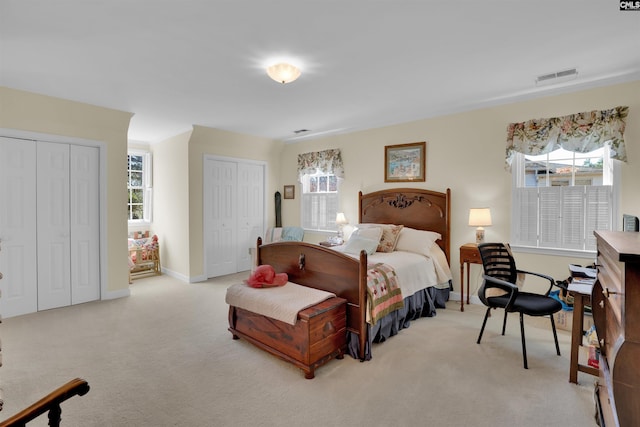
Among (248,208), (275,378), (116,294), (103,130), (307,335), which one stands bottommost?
(275,378)

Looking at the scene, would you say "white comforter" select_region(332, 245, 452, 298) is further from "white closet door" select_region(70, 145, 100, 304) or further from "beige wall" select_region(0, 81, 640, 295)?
"white closet door" select_region(70, 145, 100, 304)

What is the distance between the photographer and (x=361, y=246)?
3.99m

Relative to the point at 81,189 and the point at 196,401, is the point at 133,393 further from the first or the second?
the point at 81,189

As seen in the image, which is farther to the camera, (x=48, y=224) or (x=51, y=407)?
(x=48, y=224)

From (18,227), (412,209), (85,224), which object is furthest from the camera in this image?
(412,209)

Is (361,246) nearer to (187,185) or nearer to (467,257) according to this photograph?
(467,257)

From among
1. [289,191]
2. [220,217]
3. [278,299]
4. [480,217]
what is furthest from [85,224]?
[480,217]

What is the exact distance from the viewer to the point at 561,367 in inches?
100

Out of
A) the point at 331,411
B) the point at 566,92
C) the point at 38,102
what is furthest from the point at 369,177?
the point at 38,102

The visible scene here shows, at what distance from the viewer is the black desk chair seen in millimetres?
2572

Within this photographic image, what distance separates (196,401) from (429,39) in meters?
3.12

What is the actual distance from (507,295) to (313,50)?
2794mm

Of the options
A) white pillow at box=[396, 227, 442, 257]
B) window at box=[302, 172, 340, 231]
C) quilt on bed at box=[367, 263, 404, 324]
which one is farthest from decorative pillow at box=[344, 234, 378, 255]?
window at box=[302, 172, 340, 231]

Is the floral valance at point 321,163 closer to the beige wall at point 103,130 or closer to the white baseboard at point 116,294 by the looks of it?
the beige wall at point 103,130
